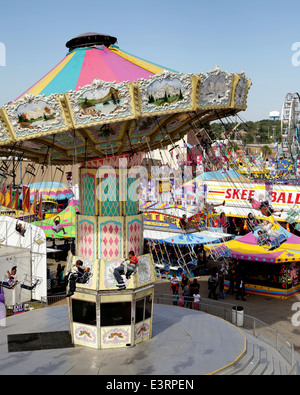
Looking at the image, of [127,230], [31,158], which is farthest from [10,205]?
[127,230]

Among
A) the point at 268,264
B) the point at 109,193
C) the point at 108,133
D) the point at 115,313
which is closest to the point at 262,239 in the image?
the point at 268,264

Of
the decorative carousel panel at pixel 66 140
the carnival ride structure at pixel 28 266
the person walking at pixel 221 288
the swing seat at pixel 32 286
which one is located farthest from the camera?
the person walking at pixel 221 288

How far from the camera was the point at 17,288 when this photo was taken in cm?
1745

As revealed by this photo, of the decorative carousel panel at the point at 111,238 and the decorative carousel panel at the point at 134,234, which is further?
the decorative carousel panel at the point at 134,234

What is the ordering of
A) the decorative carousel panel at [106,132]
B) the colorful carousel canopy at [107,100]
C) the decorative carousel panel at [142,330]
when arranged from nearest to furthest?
1. the colorful carousel canopy at [107,100]
2. the decorative carousel panel at [106,132]
3. the decorative carousel panel at [142,330]

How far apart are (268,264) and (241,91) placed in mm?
10747

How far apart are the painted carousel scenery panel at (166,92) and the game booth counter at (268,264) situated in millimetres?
10925

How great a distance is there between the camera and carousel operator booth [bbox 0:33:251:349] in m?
9.80

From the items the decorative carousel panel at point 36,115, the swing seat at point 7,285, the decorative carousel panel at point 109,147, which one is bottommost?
the swing seat at point 7,285

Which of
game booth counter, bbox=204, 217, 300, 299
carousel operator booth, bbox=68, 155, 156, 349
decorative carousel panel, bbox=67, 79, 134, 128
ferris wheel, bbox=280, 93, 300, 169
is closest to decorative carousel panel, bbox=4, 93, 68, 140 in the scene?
decorative carousel panel, bbox=67, 79, 134, 128

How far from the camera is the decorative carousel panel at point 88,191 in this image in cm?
1286

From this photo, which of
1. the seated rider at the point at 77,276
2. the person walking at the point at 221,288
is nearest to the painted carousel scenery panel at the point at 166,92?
the seated rider at the point at 77,276

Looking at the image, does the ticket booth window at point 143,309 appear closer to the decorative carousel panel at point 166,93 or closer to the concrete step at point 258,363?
the concrete step at point 258,363

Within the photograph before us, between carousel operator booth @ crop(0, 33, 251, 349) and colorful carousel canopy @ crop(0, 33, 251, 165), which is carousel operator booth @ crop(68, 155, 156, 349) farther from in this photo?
colorful carousel canopy @ crop(0, 33, 251, 165)
